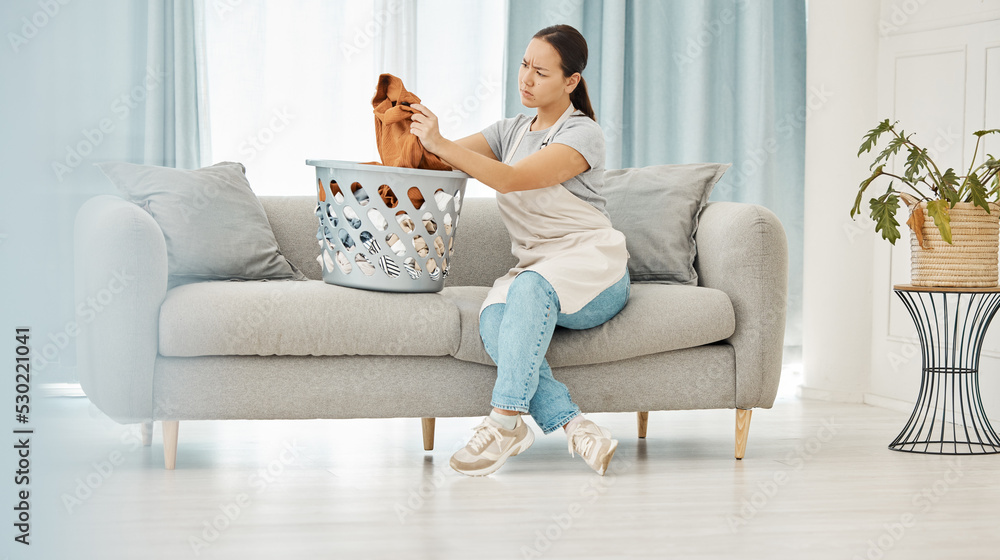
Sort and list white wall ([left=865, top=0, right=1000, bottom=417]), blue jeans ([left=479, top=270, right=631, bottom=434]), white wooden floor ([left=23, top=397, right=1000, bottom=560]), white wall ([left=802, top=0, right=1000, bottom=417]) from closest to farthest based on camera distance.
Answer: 1. white wooden floor ([left=23, top=397, right=1000, bottom=560])
2. blue jeans ([left=479, top=270, right=631, bottom=434])
3. white wall ([left=865, top=0, right=1000, bottom=417])
4. white wall ([left=802, top=0, right=1000, bottom=417])

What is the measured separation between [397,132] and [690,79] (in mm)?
1801

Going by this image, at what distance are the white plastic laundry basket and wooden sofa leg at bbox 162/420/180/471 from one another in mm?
464

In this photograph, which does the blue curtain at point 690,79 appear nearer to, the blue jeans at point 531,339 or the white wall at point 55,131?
the blue jeans at point 531,339

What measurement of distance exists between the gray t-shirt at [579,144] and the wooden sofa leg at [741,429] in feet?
1.88

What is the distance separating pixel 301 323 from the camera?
5.96 ft

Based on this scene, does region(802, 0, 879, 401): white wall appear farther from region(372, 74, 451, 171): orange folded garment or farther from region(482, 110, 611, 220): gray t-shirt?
region(372, 74, 451, 171): orange folded garment

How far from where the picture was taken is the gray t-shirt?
1.92 m

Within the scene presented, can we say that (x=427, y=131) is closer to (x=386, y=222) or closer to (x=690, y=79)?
(x=386, y=222)

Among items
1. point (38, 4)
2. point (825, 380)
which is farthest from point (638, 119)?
point (38, 4)

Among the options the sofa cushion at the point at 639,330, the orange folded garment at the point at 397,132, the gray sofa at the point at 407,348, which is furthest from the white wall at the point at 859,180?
the orange folded garment at the point at 397,132

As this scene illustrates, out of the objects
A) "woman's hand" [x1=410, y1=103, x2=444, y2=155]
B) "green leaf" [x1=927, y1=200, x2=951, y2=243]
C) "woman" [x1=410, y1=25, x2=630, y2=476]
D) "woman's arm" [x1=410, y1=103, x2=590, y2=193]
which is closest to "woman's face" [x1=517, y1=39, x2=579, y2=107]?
"woman" [x1=410, y1=25, x2=630, y2=476]

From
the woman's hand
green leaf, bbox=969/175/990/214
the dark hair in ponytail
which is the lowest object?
green leaf, bbox=969/175/990/214

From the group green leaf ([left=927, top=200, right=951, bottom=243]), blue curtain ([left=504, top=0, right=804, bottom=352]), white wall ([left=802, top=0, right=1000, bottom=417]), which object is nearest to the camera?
green leaf ([left=927, top=200, right=951, bottom=243])

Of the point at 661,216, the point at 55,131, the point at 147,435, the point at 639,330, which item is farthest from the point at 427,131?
the point at 55,131
